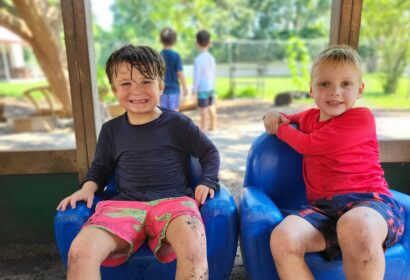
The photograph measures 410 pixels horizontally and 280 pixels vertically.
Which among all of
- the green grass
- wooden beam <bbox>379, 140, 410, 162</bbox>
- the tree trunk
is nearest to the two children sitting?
wooden beam <bbox>379, 140, 410, 162</bbox>

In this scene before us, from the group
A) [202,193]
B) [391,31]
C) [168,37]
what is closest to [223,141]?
[168,37]

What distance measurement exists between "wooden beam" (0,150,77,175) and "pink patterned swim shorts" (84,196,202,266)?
622 mm

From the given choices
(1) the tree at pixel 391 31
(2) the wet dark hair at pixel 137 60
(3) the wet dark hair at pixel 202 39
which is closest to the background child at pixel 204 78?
(3) the wet dark hair at pixel 202 39

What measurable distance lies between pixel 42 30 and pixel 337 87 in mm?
5487

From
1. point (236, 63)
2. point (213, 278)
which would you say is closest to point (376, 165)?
point (213, 278)

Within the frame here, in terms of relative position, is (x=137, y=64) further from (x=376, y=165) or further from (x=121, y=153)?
(x=376, y=165)

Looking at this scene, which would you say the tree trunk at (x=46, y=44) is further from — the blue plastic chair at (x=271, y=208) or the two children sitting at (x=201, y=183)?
the blue plastic chair at (x=271, y=208)

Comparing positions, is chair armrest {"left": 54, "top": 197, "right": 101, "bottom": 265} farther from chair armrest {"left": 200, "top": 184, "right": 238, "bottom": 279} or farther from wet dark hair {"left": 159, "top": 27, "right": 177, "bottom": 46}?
wet dark hair {"left": 159, "top": 27, "right": 177, "bottom": 46}

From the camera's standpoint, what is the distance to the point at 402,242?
4.84 feet

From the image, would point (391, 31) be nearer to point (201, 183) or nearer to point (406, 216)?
point (406, 216)

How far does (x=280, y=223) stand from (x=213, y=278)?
1.30 feet

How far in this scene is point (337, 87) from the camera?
5.40 ft

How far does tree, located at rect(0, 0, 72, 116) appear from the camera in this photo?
5.57 metres

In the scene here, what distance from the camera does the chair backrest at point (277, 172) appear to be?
5.97ft
